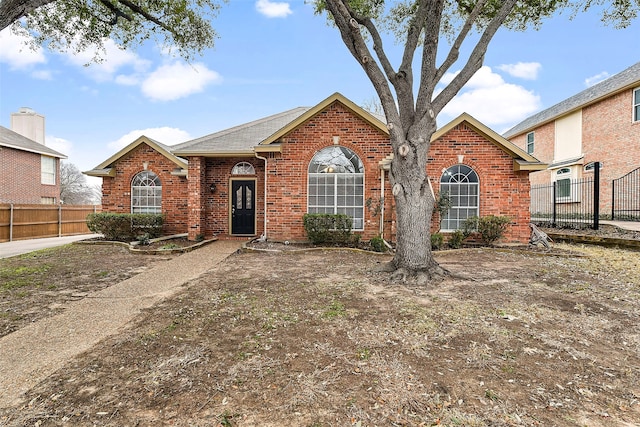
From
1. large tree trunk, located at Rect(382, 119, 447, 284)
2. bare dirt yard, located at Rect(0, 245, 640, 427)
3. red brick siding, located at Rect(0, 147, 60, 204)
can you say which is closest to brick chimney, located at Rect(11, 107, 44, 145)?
red brick siding, located at Rect(0, 147, 60, 204)

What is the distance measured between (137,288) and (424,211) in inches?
222

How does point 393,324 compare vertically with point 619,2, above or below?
below

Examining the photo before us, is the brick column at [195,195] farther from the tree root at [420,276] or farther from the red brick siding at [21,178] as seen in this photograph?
the red brick siding at [21,178]

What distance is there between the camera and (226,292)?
5.27m

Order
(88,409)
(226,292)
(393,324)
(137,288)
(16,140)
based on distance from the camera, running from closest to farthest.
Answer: (88,409), (393,324), (226,292), (137,288), (16,140)

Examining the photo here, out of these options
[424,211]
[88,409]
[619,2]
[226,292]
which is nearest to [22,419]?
[88,409]

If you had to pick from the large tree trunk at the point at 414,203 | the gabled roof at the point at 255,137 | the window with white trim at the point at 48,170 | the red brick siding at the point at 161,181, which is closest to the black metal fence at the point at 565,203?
the gabled roof at the point at 255,137

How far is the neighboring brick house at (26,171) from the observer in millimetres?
17562

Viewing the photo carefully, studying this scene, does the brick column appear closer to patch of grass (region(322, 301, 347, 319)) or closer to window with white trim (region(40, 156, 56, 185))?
patch of grass (region(322, 301, 347, 319))

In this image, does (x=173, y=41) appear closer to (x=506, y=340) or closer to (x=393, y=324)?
(x=393, y=324)

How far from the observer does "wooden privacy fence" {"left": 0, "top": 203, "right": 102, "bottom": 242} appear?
540 inches

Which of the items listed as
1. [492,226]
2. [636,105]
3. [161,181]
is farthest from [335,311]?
[636,105]

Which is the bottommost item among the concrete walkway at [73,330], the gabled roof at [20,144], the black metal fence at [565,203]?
the concrete walkway at [73,330]

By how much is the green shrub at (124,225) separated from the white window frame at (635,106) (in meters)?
21.9
